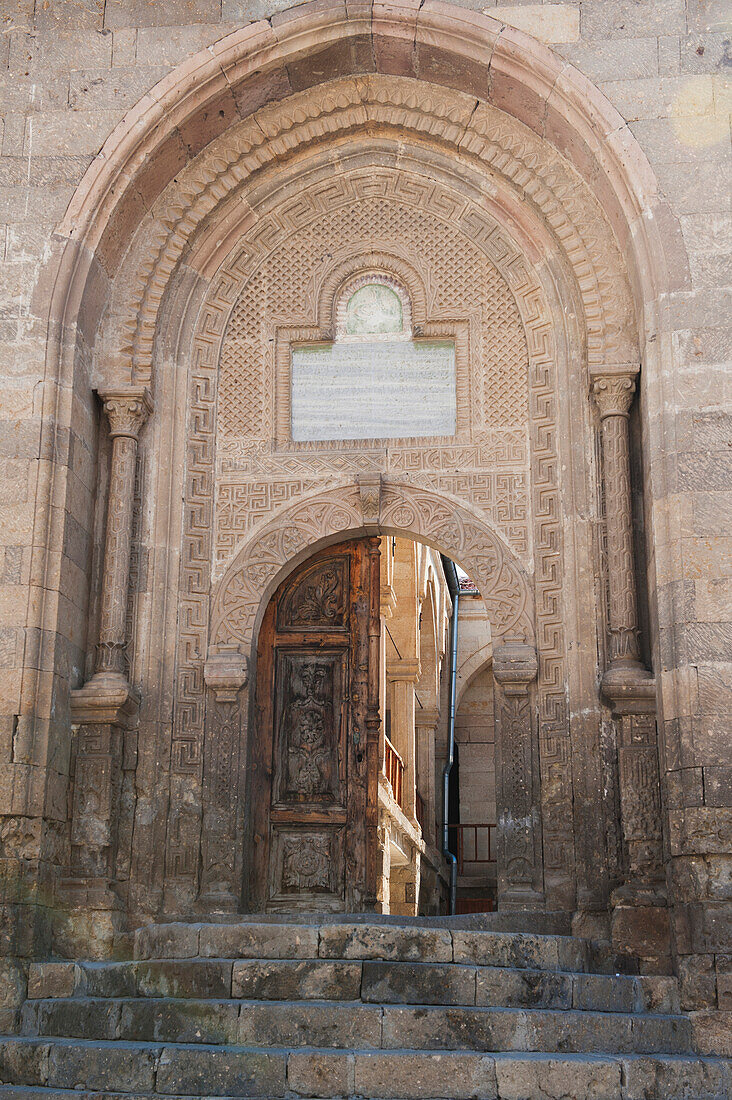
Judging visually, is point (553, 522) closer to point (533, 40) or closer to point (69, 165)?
point (533, 40)

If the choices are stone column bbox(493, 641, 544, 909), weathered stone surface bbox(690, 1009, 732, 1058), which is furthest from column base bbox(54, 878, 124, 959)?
weathered stone surface bbox(690, 1009, 732, 1058)

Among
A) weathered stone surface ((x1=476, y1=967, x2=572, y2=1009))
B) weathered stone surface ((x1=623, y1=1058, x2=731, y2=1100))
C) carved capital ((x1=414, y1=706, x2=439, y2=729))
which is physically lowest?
weathered stone surface ((x1=623, y1=1058, x2=731, y2=1100))

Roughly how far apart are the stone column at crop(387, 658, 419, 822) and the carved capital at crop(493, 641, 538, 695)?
20.4 feet

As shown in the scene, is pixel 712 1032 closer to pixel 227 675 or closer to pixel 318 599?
pixel 227 675

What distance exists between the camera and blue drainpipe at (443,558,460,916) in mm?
16922

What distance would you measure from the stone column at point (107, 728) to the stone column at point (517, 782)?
2.38m

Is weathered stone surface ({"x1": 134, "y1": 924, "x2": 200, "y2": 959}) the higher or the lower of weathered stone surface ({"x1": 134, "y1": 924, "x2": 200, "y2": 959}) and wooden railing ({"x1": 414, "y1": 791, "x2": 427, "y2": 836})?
the lower

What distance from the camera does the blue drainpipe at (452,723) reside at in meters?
16.9

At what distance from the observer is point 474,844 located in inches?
728

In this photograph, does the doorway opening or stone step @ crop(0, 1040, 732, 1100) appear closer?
stone step @ crop(0, 1040, 732, 1100)

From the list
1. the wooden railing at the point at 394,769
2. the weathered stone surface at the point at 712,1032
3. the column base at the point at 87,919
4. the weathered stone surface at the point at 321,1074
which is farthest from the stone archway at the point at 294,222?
the wooden railing at the point at 394,769

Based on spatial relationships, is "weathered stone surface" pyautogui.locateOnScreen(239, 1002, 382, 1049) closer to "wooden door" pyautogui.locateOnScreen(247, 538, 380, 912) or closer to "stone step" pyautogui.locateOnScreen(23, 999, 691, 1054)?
"stone step" pyautogui.locateOnScreen(23, 999, 691, 1054)

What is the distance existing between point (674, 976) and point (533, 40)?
19.0 feet

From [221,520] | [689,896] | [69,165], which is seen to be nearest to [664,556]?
[689,896]
